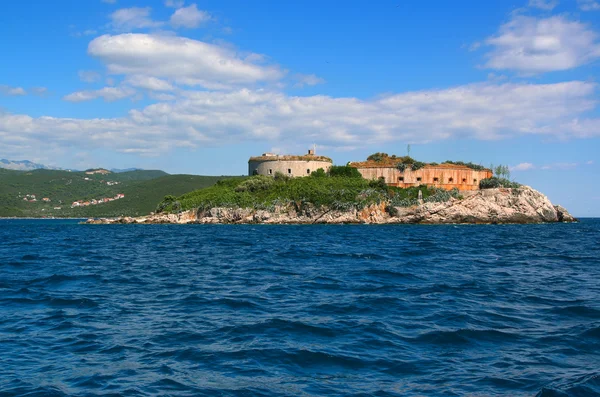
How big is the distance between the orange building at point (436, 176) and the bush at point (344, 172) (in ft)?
13.4

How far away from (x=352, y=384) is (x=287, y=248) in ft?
80.1

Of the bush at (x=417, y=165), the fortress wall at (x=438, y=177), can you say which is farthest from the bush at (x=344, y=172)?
the bush at (x=417, y=165)

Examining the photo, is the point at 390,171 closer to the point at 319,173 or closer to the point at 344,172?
the point at 344,172

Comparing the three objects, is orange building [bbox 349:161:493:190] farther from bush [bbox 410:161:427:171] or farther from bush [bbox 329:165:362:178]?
bush [bbox 329:165:362:178]

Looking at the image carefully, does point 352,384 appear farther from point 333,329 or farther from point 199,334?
point 199,334

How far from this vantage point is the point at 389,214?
251 ft

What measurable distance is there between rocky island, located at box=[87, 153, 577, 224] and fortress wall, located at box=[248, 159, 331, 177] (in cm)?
211

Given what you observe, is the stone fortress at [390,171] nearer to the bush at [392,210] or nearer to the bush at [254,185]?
the bush at [254,185]

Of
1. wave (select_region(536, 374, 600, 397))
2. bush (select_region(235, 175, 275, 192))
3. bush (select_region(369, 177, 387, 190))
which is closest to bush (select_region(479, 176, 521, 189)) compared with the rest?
bush (select_region(369, 177, 387, 190))

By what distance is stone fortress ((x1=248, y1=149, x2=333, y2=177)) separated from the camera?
94000 mm

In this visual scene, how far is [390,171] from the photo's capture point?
8819cm

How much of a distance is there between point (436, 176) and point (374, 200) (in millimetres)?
15286

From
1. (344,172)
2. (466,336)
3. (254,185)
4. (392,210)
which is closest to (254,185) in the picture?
(254,185)

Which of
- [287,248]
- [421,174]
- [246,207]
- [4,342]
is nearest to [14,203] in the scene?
[246,207]
